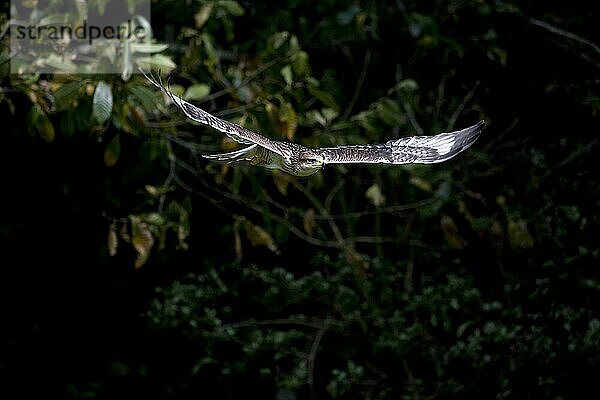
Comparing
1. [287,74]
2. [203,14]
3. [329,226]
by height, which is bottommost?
[329,226]

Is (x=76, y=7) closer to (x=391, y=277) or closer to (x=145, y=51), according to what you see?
(x=145, y=51)

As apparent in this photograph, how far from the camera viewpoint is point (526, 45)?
7.18 ft

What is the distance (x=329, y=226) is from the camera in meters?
2.41

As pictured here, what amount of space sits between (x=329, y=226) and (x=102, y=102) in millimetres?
1138

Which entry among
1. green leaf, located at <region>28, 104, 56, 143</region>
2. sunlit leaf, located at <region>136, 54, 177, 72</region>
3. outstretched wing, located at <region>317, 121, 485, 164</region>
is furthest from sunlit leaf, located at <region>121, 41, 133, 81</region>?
outstretched wing, located at <region>317, 121, 485, 164</region>

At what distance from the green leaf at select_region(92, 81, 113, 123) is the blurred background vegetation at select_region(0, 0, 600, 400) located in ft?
1.35

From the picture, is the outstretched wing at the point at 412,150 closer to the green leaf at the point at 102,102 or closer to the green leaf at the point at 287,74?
the green leaf at the point at 102,102

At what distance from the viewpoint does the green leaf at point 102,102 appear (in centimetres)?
139

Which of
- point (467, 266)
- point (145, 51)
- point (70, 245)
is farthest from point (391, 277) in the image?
point (145, 51)

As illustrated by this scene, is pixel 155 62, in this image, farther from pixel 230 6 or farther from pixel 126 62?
pixel 230 6

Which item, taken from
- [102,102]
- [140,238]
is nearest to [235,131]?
[102,102]

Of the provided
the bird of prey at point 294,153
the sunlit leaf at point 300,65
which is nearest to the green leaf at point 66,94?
the sunlit leaf at point 300,65

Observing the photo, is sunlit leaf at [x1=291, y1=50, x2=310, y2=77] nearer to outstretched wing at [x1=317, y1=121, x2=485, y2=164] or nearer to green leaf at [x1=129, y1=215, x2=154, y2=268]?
green leaf at [x1=129, y1=215, x2=154, y2=268]

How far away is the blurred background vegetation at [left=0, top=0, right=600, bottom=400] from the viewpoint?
1924mm
